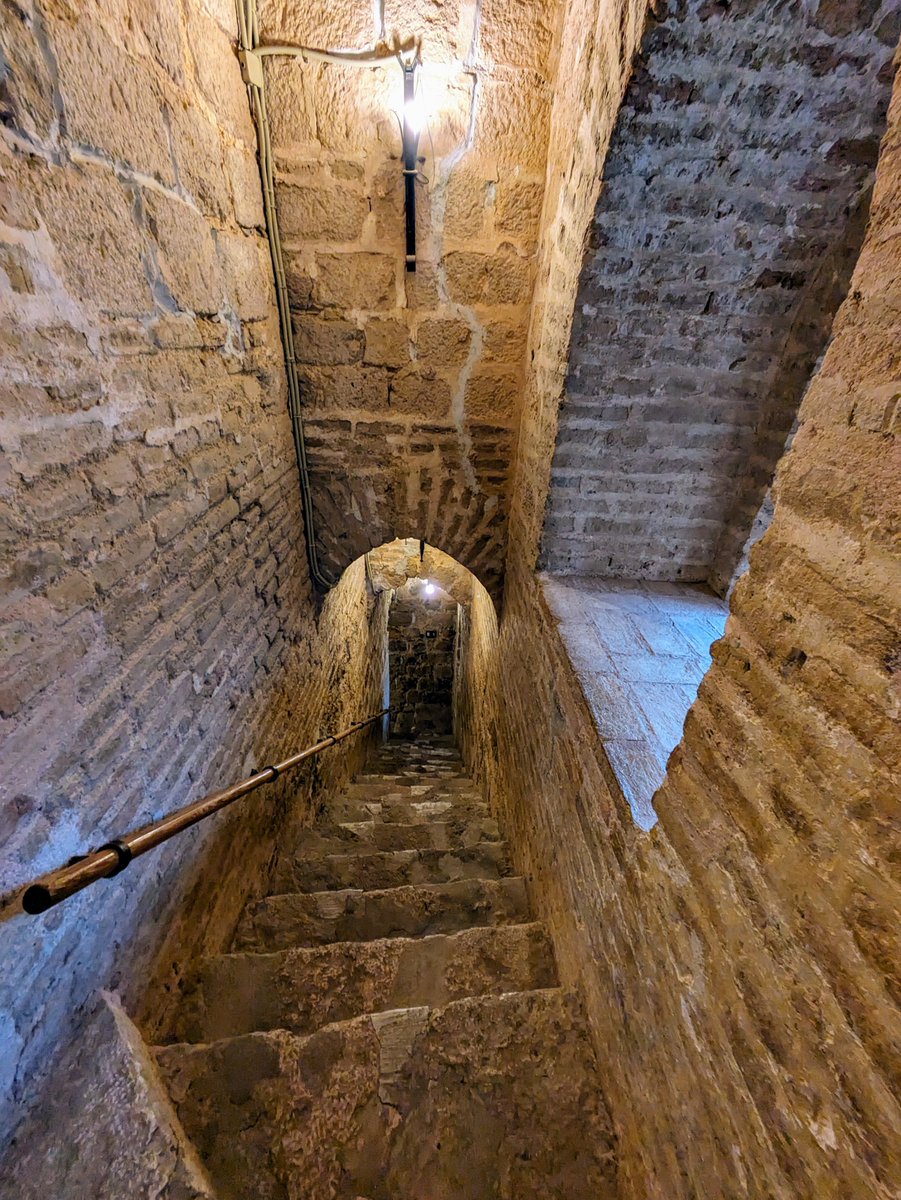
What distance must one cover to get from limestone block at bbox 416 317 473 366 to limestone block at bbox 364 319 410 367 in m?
0.08

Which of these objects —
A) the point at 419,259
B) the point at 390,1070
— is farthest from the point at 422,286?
the point at 390,1070

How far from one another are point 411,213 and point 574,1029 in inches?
135

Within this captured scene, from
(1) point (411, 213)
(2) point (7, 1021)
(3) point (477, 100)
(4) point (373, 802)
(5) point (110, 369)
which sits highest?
(3) point (477, 100)

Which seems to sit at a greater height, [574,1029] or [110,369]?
[110,369]

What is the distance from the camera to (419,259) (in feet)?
8.43

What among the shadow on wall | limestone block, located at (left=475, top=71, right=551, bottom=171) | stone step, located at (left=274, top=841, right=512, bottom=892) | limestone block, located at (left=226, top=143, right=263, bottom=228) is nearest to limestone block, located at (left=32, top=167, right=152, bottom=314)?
limestone block, located at (left=226, top=143, right=263, bottom=228)

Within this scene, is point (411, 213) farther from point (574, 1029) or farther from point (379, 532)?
point (574, 1029)

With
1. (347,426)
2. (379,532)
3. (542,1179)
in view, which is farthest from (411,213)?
(542,1179)

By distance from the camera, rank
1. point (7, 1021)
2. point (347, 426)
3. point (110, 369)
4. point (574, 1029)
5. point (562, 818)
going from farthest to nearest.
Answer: point (347, 426), point (562, 818), point (574, 1029), point (110, 369), point (7, 1021)

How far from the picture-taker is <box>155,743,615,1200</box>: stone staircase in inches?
49.6

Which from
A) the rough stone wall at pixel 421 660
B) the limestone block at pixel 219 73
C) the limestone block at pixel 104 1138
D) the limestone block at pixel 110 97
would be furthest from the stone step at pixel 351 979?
the rough stone wall at pixel 421 660

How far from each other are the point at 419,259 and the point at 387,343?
441 mm

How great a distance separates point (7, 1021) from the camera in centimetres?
101

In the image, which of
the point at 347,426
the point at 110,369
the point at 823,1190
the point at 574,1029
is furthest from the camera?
the point at 347,426
